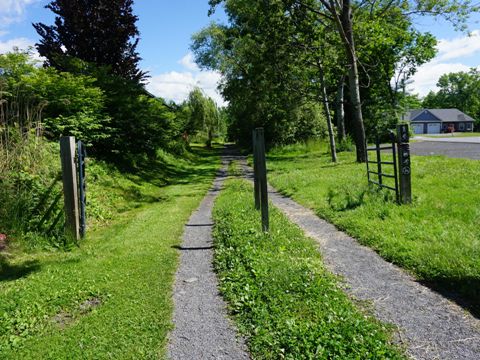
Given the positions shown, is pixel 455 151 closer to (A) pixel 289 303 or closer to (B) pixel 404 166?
(B) pixel 404 166

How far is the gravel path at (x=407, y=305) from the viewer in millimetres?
3541

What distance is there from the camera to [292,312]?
13.9ft

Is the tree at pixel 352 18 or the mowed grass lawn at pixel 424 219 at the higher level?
the tree at pixel 352 18

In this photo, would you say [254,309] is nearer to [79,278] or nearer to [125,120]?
[79,278]

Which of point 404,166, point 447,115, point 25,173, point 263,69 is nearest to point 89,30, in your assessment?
point 263,69

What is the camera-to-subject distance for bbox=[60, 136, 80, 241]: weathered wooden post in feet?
25.7

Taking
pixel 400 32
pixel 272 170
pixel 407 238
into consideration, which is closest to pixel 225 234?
pixel 407 238

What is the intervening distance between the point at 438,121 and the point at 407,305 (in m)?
85.6

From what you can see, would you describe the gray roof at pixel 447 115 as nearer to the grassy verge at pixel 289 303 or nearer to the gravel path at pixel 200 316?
the grassy verge at pixel 289 303

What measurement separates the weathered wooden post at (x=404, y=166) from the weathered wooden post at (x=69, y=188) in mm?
7025

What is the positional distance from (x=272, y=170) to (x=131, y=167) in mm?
7043

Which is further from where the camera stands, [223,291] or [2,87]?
[2,87]

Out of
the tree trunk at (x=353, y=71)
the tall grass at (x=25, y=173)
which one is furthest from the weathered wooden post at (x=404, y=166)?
the tree trunk at (x=353, y=71)

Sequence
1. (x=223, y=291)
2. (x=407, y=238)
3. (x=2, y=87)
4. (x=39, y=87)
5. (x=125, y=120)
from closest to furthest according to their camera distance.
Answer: (x=223, y=291)
(x=407, y=238)
(x=2, y=87)
(x=39, y=87)
(x=125, y=120)
